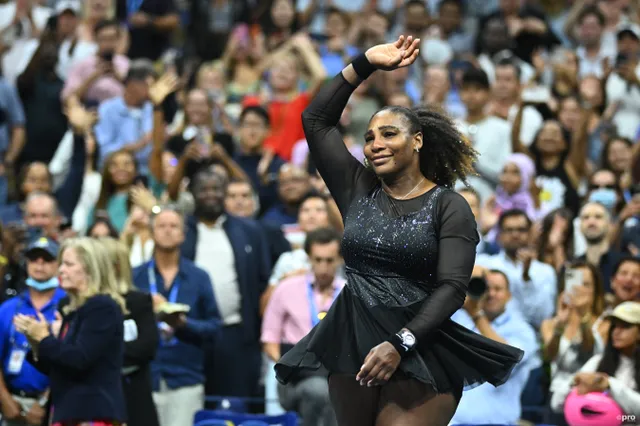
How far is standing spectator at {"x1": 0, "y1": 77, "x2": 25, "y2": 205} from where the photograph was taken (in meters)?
12.5

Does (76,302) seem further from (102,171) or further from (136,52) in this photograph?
(136,52)

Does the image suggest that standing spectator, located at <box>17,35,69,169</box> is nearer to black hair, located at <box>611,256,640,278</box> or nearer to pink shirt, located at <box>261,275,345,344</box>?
pink shirt, located at <box>261,275,345,344</box>

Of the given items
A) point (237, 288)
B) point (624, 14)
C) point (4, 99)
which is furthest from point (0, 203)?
point (624, 14)

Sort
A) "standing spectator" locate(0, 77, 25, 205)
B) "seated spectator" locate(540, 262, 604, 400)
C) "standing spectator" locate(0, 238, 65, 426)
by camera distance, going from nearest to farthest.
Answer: "standing spectator" locate(0, 238, 65, 426), "seated spectator" locate(540, 262, 604, 400), "standing spectator" locate(0, 77, 25, 205)

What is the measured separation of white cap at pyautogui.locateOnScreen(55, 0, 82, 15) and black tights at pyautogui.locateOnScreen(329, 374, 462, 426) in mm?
10122

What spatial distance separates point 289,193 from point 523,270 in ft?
6.92

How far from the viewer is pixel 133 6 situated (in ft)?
48.3

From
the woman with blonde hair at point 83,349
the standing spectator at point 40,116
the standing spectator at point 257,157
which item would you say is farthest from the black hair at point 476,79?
the woman with blonde hair at point 83,349

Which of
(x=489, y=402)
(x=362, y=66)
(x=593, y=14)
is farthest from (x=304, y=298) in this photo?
(x=593, y=14)

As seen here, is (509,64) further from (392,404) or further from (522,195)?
Answer: (392,404)

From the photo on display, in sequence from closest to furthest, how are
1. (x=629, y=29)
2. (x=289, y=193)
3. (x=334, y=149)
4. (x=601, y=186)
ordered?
(x=334, y=149)
(x=289, y=193)
(x=601, y=186)
(x=629, y=29)

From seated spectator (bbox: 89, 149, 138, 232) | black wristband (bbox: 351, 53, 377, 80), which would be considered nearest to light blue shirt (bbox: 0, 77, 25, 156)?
seated spectator (bbox: 89, 149, 138, 232)

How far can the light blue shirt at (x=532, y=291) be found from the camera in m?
9.23

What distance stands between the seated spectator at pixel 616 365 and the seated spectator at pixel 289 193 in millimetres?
3166
